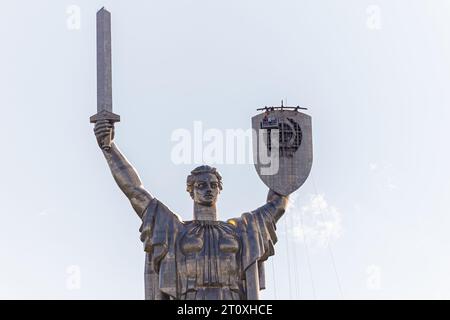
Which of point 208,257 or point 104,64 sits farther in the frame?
point 104,64

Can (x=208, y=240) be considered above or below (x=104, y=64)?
below

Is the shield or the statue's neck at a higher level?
the shield

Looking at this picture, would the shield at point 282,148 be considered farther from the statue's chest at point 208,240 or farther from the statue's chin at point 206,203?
the statue's chest at point 208,240

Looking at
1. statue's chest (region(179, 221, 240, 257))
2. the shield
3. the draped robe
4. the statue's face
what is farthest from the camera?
the shield

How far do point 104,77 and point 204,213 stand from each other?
12.9 ft

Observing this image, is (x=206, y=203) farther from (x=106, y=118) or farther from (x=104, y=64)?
(x=104, y=64)

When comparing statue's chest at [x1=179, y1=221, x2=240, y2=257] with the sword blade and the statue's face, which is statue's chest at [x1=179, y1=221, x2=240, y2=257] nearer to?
the statue's face

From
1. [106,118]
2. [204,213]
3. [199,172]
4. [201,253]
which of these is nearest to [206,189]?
[199,172]

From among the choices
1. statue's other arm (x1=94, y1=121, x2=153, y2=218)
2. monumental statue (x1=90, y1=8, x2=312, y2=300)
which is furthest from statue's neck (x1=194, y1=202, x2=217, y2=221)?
statue's other arm (x1=94, y1=121, x2=153, y2=218)

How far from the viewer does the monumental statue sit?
35.2m

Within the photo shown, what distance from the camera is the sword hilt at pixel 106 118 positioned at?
1407 inches

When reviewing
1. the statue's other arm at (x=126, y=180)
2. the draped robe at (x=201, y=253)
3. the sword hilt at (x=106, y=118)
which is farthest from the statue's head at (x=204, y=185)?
the sword hilt at (x=106, y=118)

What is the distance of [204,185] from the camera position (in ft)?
118
